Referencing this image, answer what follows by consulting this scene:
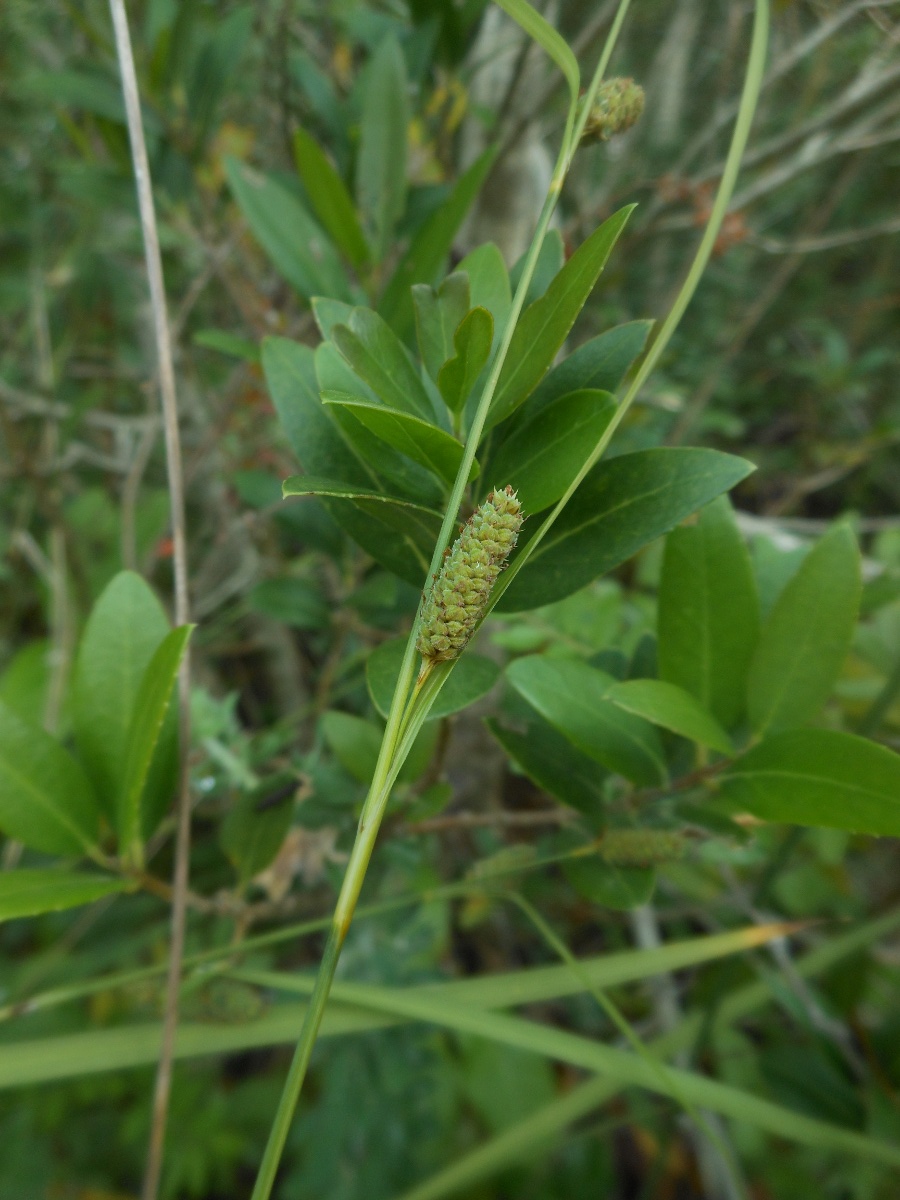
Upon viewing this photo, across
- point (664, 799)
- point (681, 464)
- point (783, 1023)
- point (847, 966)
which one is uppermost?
point (681, 464)

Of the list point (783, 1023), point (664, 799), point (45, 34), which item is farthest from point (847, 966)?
point (45, 34)

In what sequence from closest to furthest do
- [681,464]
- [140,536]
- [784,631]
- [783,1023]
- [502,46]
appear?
[681,464]
[784,631]
[502,46]
[783,1023]
[140,536]

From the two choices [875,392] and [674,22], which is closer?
[674,22]

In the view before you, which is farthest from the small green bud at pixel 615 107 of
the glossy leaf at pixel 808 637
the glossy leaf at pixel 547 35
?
the glossy leaf at pixel 808 637

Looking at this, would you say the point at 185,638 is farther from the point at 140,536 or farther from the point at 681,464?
the point at 140,536

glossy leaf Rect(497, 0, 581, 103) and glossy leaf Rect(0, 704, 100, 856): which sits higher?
glossy leaf Rect(497, 0, 581, 103)

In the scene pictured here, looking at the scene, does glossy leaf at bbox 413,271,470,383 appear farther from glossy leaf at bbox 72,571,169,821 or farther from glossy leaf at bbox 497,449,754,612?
glossy leaf at bbox 72,571,169,821

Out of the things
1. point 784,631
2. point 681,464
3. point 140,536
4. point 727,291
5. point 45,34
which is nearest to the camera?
point 681,464

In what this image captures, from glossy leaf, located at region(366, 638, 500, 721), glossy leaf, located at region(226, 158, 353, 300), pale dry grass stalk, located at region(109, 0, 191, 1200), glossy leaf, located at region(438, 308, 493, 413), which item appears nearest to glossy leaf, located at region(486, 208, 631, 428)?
glossy leaf, located at region(438, 308, 493, 413)

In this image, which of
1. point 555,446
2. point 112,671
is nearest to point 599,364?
point 555,446
